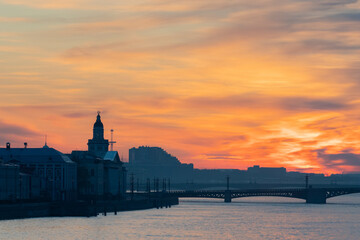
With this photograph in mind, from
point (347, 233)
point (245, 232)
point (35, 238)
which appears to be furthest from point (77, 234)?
point (347, 233)

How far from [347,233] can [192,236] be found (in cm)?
3008

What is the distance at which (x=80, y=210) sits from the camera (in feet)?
629

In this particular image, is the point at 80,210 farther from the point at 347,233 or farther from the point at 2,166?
the point at 347,233

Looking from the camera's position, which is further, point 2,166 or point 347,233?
point 2,166

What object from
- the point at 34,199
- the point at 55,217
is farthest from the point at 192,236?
the point at 34,199

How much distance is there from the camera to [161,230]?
495 ft

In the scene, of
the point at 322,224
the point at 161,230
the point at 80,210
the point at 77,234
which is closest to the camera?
the point at 77,234

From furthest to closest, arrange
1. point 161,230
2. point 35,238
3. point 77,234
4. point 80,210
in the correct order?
point 80,210 < point 161,230 < point 77,234 < point 35,238

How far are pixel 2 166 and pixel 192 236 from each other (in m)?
63.6

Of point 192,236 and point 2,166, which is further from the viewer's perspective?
point 2,166

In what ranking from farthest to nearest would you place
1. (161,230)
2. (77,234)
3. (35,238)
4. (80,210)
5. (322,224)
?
(80,210)
(322,224)
(161,230)
(77,234)
(35,238)

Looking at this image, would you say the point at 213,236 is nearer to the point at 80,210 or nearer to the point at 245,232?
the point at 245,232

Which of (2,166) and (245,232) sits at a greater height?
(2,166)

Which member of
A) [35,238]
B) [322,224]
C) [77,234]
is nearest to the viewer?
[35,238]
